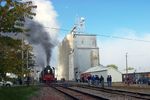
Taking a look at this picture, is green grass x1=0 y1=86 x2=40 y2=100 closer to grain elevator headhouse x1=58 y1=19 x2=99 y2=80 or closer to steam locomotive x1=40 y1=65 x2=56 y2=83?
steam locomotive x1=40 y1=65 x2=56 y2=83

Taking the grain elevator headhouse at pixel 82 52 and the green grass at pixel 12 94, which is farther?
the grain elevator headhouse at pixel 82 52

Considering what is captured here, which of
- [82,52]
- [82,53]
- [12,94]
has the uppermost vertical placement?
[82,52]

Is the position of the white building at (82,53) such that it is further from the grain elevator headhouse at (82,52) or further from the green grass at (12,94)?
the green grass at (12,94)

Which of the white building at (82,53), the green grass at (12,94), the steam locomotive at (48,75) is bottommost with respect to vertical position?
the green grass at (12,94)

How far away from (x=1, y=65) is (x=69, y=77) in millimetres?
125676

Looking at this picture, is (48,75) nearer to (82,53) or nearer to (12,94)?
(12,94)

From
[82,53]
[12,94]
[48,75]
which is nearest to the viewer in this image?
[12,94]

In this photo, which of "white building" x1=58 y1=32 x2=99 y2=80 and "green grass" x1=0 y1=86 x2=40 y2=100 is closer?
"green grass" x1=0 y1=86 x2=40 y2=100

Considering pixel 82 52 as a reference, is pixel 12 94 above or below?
below

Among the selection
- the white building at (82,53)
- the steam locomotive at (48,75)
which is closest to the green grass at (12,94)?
the steam locomotive at (48,75)

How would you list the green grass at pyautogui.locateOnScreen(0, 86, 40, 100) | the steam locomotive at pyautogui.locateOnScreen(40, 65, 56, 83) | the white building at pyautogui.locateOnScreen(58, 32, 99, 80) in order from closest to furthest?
the green grass at pyautogui.locateOnScreen(0, 86, 40, 100), the steam locomotive at pyautogui.locateOnScreen(40, 65, 56, 83), the white building at pyautogui.locateOnScreen(58, 32, 99, 80)

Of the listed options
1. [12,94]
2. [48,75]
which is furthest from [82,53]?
[12,94]

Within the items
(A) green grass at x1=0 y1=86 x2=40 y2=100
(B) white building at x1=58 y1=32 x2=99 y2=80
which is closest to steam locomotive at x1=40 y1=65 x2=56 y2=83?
(A) green grass at x1=0 y1=86 x2=40 y2=100

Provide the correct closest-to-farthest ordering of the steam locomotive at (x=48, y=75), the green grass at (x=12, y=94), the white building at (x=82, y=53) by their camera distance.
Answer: the green grass at (x=12, y=94)
the steam locomotive at (x=48, y=75)
the white building at (x=82, y=53)
